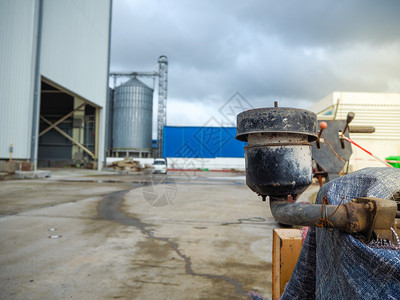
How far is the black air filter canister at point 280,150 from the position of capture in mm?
962

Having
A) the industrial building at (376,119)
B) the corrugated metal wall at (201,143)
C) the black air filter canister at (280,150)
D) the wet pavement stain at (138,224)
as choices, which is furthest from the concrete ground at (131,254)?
the corrugated metal wall at (201,143)

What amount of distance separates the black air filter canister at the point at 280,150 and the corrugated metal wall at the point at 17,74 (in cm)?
1662

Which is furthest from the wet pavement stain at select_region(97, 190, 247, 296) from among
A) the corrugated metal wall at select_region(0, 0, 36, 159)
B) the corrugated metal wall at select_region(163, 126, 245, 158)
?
the corrugated metal wall at select_region(163, 126, 245, 158)

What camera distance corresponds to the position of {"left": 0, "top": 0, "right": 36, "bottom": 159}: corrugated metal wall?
14.5m

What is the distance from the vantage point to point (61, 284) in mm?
2402

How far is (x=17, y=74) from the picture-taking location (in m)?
14.8

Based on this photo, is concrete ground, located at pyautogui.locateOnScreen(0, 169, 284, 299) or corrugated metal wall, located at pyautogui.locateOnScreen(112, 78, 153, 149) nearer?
concrete ground, located at pyautogui.locateOnScreen(0, 169, 284, 299)

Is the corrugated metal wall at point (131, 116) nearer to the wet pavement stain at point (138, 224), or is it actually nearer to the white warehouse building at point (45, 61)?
the white warehouse building at point (45, 61)

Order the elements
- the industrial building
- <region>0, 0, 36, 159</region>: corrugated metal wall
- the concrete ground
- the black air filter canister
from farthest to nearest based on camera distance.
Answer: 1. <region>0, 0, 36, 159</region>: corrugated metal wall
2. the industrial building
3. the concrete ground
4. the black air filter canister

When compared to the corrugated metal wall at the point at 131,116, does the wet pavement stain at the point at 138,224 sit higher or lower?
lower

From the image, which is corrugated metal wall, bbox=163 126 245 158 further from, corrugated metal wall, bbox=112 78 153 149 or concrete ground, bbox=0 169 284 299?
concrete ground, bbox=0 169 284 299

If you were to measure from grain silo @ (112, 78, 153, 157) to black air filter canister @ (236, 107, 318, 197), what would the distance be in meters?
28.8

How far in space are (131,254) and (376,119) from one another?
10977 mm

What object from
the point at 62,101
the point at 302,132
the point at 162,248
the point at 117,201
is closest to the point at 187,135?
the point at 62,101
